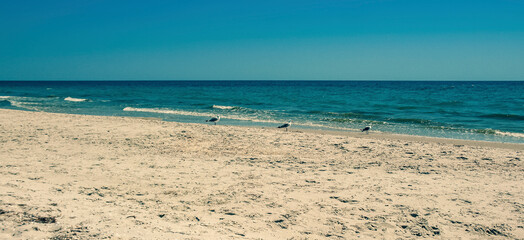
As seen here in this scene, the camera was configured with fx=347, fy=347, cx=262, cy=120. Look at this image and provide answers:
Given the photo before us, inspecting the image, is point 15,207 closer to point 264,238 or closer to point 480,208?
point 264,238

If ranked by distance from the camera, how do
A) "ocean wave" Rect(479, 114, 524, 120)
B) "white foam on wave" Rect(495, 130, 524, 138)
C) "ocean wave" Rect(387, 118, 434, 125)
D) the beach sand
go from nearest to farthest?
the beach sand → "white foam on wave" Rect(495, 130, 524, 138) → "ocean wave" Rect(387, 118, 434, 125) → "ocean wave" Rect(479, 114, 524, 120)

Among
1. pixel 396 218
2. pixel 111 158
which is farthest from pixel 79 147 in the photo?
pixel 396 218

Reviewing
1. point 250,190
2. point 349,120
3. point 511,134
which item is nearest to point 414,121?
point 349,120

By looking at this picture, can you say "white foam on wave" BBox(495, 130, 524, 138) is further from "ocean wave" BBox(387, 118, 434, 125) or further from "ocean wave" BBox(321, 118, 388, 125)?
"ocean wave" BBox(321, 118, 388, 125)

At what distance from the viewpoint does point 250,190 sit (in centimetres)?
643

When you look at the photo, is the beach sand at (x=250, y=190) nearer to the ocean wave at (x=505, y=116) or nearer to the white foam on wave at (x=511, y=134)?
the white foam on wave at (x=511, y=134)

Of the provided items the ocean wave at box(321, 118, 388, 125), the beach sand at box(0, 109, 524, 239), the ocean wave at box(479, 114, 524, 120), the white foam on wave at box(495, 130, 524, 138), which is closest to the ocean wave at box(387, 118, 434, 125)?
the ocean wave at box(321, 118, 388, 125)

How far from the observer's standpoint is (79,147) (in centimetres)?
959

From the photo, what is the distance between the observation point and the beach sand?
4785 millimetres

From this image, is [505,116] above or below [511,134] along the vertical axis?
above

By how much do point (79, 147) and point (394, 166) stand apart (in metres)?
8.38

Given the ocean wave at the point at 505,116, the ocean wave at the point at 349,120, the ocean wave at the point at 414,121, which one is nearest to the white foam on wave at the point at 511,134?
the ocean wave at the point at 414,121

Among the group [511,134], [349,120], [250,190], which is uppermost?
[250,190]

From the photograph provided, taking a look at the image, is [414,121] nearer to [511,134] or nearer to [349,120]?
[349,120]
